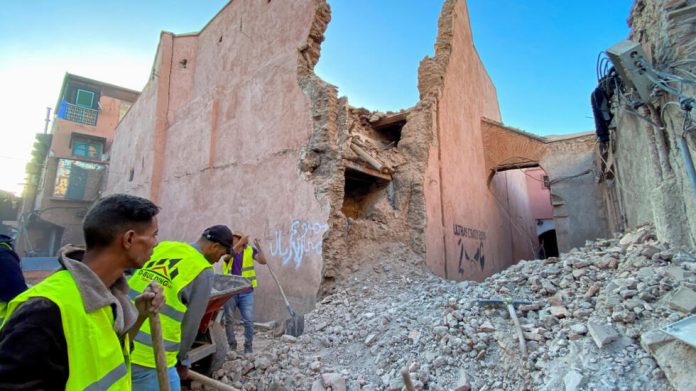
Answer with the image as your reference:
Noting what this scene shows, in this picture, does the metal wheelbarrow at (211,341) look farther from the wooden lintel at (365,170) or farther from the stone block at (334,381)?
the wooden lintel at (365,170)

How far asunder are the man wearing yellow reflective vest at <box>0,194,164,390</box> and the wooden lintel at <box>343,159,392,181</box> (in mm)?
Result: 5025

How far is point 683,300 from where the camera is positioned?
271 centimetres

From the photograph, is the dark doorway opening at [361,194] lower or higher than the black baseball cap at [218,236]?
higher

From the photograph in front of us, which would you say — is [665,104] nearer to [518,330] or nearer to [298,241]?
[518,330]

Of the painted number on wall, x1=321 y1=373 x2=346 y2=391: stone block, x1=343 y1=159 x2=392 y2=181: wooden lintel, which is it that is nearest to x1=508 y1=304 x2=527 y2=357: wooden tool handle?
x1=321 y1=373 x2=346 y2=391: stone block

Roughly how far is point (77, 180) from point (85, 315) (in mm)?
21984

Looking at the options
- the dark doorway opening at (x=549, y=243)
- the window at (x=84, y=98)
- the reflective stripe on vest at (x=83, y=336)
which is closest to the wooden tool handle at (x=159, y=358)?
the reflective stripe on vest at (x=83, y=336)

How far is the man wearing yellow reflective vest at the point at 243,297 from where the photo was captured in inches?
176

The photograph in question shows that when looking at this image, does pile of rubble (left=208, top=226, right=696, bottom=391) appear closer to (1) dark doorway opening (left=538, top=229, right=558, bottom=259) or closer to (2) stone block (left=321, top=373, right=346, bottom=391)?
(2) stone block (left=321, top=373, right=346, bottom=391)

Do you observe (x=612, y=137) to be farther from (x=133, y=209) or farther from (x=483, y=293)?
(x=133, y=209)

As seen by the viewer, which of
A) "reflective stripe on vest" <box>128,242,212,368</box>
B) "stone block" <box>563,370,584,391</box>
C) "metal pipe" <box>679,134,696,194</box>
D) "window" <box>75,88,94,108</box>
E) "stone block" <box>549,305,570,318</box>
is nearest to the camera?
"reflective stripe on vest" <box>128,242,212,368</box>

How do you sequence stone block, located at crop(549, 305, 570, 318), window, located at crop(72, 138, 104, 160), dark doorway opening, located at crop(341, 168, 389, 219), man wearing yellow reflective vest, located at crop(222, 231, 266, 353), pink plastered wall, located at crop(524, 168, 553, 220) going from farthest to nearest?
window, located at crop(72, 138, 104, 160), pink plastered wall, located at crop(524, 168, 553, 220), dark doorway opening, located at crop(341, 168, 389, 219), man wearing yellow reflective vest, located at crop(222, 231, 266, 353), stone block, located at crop(549, 305, 570, 318)

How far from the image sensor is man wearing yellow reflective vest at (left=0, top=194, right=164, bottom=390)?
943 mm

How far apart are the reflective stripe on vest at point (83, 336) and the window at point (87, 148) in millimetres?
23216
